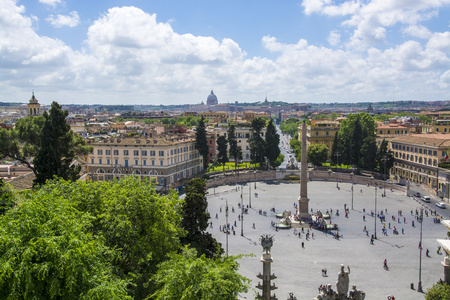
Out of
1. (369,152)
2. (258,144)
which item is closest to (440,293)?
(369,152)

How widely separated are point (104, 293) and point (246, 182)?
60.7 metres

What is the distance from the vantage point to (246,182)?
73.9 metres

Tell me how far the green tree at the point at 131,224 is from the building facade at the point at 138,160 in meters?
40.8

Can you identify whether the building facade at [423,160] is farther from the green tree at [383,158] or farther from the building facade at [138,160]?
the building facade at [138,160]

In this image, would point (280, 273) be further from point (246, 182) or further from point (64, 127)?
point (246, 182)

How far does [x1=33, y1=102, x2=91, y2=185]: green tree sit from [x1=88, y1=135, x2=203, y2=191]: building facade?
27.0m

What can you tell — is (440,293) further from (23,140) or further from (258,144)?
(258,144)

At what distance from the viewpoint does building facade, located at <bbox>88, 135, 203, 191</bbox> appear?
216 ft

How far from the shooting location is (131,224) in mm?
21438

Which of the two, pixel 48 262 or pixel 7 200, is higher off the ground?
pixel 7 200

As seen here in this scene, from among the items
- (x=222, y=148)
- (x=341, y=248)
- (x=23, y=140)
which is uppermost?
(x=23, y=140)

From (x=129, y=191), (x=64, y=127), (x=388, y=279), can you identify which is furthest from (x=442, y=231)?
(x=64, y=127)

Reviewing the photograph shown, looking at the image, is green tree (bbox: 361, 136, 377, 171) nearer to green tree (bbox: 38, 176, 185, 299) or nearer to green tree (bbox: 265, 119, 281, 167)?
green tree (bbox: 265, 119, 281, 167)

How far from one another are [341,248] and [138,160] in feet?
126
